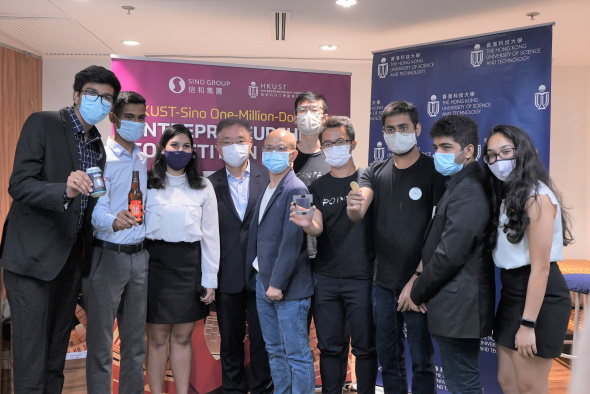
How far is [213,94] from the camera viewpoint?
3912 millimetres

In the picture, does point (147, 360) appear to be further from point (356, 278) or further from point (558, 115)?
point (558, 115)

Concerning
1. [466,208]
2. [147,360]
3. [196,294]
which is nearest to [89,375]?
[147,360]

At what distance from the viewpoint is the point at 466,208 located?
2455 mm

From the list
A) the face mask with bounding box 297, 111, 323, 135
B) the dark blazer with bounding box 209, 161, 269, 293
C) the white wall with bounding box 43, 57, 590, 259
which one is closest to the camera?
the dark blazer with bounding box 209, 161, 269, 293

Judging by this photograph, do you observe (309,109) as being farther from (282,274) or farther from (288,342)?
(288,342)

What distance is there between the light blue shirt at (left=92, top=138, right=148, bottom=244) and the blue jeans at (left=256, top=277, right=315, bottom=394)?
79cm

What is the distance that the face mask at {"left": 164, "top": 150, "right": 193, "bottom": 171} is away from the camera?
10.4 ft

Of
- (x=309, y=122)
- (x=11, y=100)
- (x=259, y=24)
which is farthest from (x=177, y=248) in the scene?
(x=11, y=100)

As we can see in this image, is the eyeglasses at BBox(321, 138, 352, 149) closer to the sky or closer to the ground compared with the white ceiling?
closer to the ground

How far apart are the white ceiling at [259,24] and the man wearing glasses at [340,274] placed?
1976 mm

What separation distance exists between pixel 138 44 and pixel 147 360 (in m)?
3.92

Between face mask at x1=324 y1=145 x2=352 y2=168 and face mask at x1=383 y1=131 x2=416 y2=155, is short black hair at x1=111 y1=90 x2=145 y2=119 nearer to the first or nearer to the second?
face mask at x1=324 y1=145 x2=352 y2=168

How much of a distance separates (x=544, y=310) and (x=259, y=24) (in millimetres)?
3799

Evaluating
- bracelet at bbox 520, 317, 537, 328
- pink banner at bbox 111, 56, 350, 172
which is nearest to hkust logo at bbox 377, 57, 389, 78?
pink banner at bbox 111, 56, 350, 172
